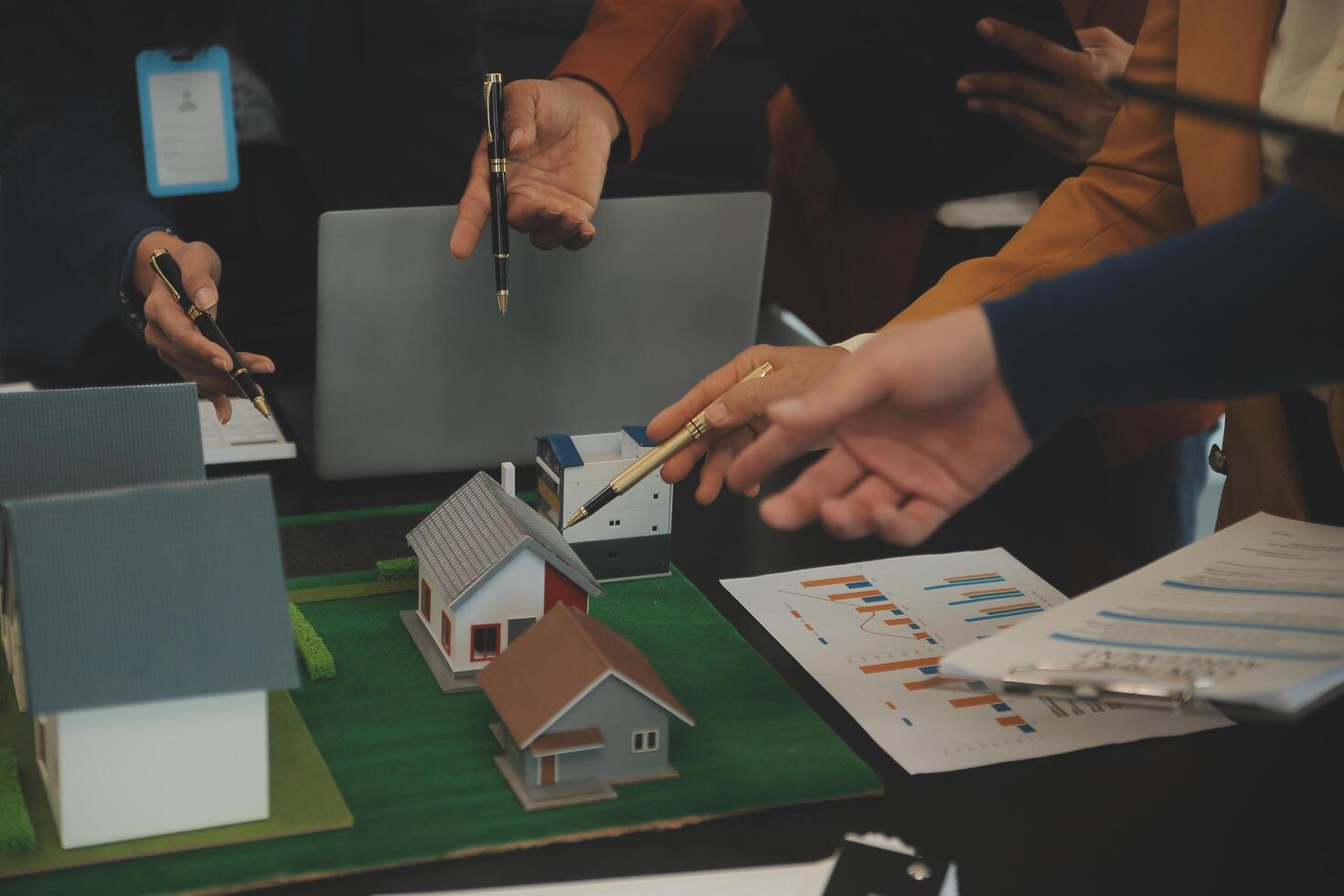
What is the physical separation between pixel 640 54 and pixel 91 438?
3.56 feet

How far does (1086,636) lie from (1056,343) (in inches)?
9.8

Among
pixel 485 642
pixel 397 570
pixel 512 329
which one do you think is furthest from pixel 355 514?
pixel 485 642

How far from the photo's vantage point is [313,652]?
4.16ft

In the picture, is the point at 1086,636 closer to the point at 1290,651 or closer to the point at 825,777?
the point at 1290,651

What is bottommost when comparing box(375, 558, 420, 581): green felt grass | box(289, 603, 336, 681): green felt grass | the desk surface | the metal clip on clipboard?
the desk surface

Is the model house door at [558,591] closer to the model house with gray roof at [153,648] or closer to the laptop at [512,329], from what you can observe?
the model house with gray roof at [153,648]

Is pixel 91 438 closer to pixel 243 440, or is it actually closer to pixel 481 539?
pixel 481 539

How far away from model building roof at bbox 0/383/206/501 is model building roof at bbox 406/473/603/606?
252 millimetres

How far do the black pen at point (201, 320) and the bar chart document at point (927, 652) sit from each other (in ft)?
1.91

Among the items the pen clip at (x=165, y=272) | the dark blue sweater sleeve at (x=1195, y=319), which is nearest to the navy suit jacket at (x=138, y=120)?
the pen clip at (x=165, y=272)

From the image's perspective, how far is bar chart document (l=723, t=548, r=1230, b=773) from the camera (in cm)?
121

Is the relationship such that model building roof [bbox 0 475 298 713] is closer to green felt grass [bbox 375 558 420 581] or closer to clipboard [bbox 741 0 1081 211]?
green felt grass [bbox 375 558 420 581]

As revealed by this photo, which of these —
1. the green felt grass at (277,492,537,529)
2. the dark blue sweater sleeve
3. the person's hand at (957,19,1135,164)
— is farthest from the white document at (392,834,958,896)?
the person's hand at (957,19,1135,164)

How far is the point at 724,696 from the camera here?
1.27m
